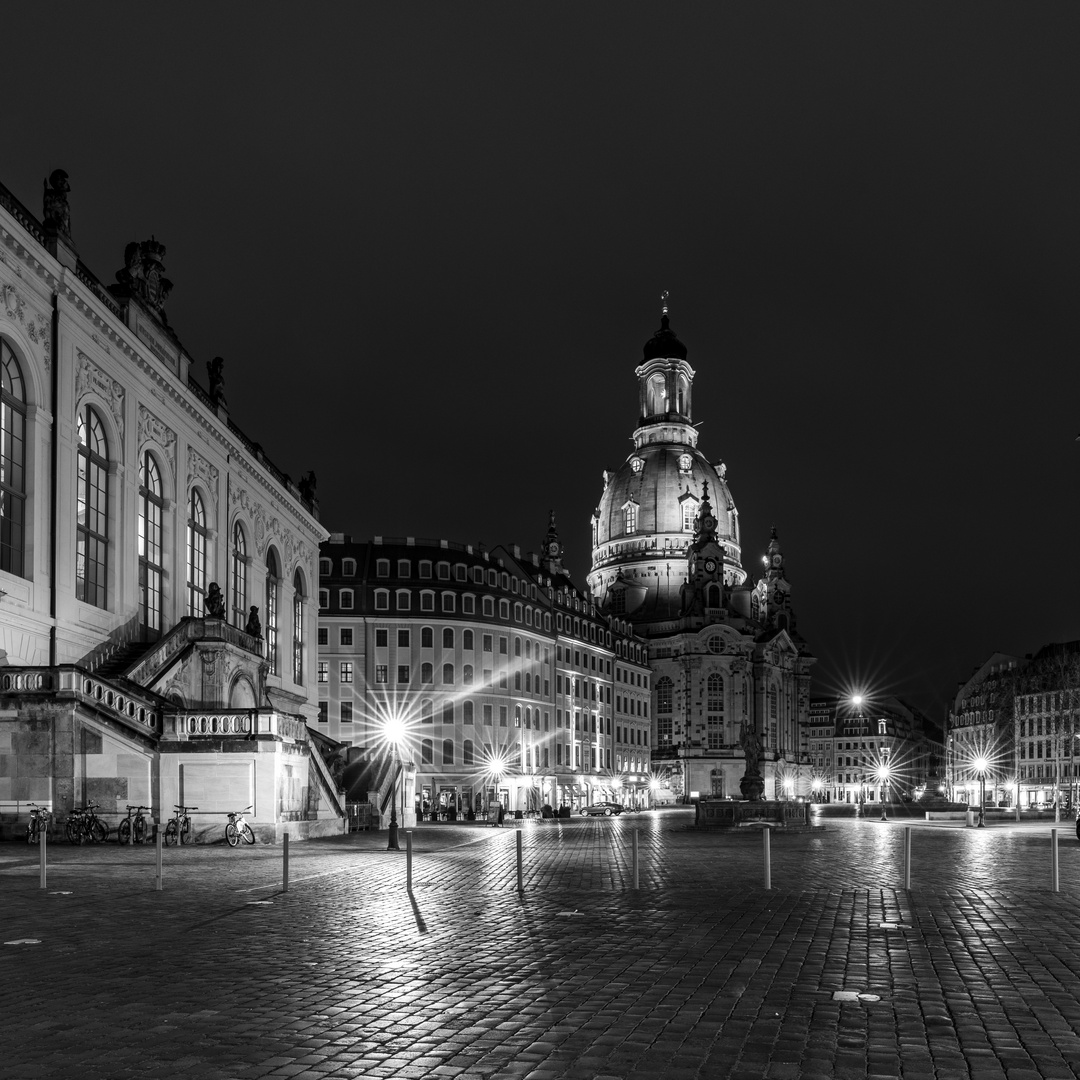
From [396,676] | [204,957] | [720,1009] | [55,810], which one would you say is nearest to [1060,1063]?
[720,1009]

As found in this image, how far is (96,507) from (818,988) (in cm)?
3953

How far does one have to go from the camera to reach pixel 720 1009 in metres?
11.1

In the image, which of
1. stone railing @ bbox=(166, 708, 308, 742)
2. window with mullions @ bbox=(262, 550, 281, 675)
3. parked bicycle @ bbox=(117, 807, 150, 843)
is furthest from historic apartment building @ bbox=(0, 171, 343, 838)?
window with mullions @ bbox=(262, 550, 281, 675)

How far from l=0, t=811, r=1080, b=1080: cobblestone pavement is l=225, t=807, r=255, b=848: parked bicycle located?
1088 centimetres

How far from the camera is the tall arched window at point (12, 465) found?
40125 mm

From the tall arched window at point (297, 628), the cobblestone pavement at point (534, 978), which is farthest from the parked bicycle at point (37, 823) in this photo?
the tall arched window at point (297, 628)

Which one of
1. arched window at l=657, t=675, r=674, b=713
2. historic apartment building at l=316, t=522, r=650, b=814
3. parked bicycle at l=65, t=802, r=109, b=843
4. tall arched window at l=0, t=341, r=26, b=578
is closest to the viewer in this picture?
parked bicycle at l=65, t=802, r=109, b=843

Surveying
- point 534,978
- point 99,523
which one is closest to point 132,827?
point 99,523

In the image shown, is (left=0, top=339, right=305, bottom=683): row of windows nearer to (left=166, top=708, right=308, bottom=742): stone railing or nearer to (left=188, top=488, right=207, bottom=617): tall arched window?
(left=188, top=488, right=207, bottom=617): tall arched window

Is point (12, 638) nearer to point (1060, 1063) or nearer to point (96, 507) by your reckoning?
point (96, 507)

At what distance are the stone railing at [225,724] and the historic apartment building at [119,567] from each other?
47 millimetres

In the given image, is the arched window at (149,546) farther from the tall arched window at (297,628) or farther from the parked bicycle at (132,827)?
the tall arched window at (297,628)

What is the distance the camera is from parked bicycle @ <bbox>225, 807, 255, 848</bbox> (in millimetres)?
35875

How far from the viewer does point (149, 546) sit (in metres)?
52.3
